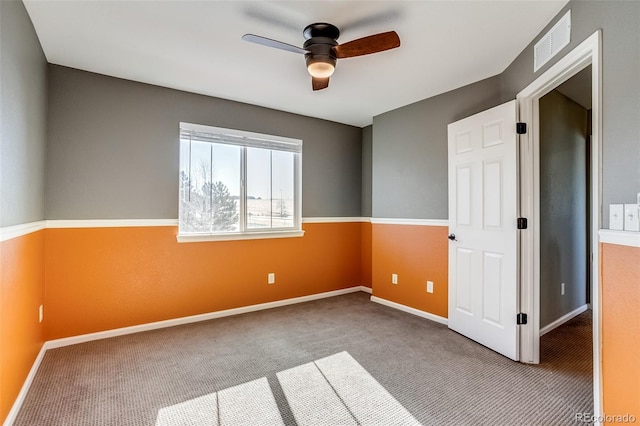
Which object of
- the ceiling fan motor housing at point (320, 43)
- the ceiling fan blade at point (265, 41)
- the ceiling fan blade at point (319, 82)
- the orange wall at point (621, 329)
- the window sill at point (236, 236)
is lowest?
the orange wall at point (621, 329)

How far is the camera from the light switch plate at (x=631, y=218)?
1322 millimetres

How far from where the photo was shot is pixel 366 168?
4.52 metres

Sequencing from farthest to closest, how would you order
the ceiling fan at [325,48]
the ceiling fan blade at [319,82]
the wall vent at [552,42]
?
the ceiling fan blade at [319,82]
the ceiling fan at [325,48]
the wall vent at [552,42]

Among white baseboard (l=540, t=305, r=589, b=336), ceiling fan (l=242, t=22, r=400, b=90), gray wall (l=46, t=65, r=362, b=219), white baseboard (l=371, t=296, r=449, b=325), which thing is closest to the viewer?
ceiling fan (l=242, t=22, r=400, b=90)

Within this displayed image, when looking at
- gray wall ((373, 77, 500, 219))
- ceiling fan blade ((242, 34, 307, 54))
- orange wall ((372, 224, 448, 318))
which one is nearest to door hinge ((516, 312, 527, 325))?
orange wall ((372, 224, 448, 318))

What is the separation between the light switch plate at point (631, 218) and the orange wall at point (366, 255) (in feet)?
10.4

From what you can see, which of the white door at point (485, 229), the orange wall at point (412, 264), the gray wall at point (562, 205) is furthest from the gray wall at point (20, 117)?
the gray wall at point (562, 205)

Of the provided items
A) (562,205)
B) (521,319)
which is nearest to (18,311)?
(521,319)

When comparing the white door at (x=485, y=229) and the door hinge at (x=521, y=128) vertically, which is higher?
the door hinge at (x=521, y=128)

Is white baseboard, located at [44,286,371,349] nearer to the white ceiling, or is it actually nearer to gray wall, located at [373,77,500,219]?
gray wall, located at [373,77,500,219]

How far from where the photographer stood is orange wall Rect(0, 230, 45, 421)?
1.63 m

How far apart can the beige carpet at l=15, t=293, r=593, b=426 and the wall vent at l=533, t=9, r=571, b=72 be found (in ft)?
7.23

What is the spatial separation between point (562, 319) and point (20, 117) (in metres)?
4.94

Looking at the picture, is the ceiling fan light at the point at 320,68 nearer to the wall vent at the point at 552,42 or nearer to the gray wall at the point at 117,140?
the wall vent at the point at 552,42
